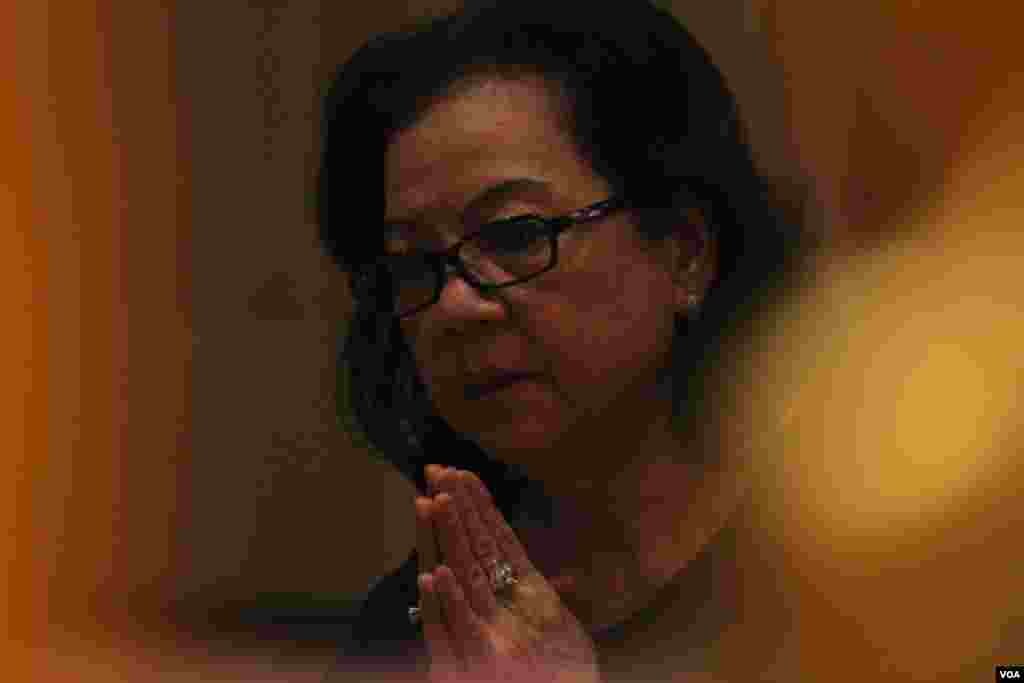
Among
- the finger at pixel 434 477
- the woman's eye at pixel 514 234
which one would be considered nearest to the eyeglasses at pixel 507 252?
the woman's eye at pixel 514 234

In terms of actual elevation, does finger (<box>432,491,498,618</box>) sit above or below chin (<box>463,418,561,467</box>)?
below

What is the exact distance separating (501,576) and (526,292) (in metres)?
0.19

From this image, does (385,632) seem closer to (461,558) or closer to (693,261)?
(461,558)

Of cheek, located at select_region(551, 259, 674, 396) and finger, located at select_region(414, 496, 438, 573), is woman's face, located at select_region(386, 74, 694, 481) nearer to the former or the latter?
cheek, located at select_region(551, 259, 674, 396)

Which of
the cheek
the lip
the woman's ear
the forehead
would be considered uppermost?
the forehead

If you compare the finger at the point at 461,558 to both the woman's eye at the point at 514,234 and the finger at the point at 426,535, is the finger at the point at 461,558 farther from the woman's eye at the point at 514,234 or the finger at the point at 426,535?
the woman's eye at the point at 514,234

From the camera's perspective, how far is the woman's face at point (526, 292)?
847 mm

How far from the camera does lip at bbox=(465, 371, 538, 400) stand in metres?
0.85

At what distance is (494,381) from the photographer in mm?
854

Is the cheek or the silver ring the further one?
the cheek

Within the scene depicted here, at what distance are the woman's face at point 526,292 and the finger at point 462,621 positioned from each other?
0.50ft

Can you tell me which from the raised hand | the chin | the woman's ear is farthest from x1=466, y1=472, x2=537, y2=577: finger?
the woman's ear

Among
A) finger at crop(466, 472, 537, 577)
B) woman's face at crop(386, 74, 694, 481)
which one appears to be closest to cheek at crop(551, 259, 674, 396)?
woman's face at crop(386, 74, 694, 481)

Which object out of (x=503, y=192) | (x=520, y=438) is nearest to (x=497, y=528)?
(x=520, y=438)
